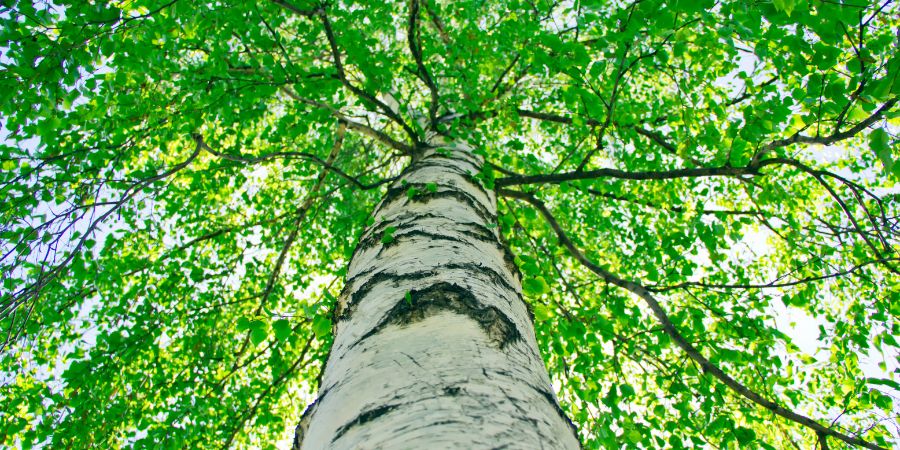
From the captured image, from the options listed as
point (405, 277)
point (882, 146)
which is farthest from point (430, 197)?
point (882, 146)

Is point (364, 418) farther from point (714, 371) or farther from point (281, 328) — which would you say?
point (714, 371)

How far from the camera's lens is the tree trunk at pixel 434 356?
2.97 feet

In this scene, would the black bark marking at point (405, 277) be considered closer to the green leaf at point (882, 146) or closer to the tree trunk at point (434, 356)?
the tree trunk at point (434, 356)

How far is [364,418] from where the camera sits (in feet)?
3.14

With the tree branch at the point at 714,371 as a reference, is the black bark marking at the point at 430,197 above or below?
above

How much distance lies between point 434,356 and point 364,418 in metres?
0.22

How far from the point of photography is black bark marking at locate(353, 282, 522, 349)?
1253 millimetres

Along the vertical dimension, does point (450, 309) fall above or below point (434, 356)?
above

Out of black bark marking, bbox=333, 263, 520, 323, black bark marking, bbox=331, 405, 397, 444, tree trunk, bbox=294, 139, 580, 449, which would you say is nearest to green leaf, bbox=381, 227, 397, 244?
tree trunk, bbox=294, 139, 580, 449

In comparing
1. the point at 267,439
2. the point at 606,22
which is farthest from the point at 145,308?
the point at 606,22

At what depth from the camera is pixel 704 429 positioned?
10.3 ft

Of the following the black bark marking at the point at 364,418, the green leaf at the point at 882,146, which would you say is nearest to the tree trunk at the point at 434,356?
the black bark marking at the point at 364,418

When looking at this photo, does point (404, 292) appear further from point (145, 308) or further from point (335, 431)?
point (145, 308)

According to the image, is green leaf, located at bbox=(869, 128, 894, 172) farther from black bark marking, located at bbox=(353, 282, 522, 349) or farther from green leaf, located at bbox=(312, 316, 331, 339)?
green leaf, located at bbox=(312, 316, 331, 339)
